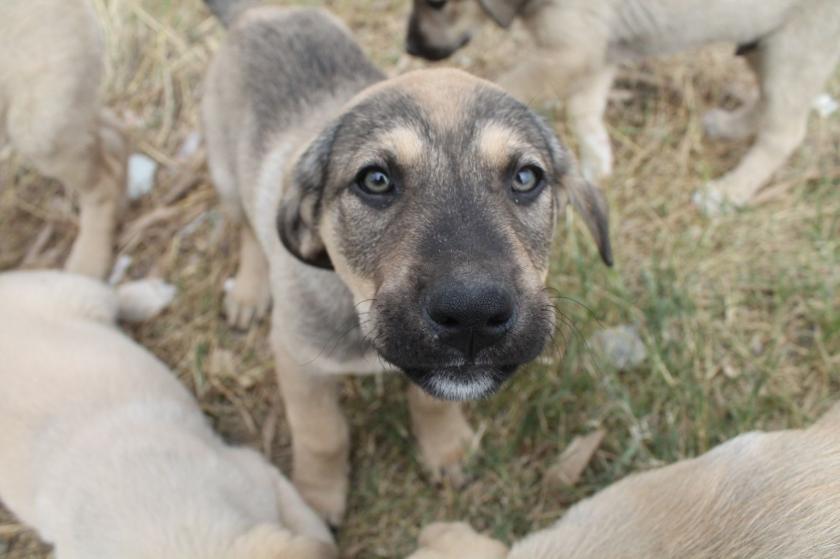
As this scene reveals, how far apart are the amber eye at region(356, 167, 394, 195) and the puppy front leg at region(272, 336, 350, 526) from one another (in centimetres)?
92

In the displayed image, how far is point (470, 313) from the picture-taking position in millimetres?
2111

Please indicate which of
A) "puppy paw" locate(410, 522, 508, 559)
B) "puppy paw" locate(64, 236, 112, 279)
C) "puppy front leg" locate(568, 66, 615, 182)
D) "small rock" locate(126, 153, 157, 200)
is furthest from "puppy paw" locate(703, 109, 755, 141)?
"puppy paw" locate(64, 236, 112, 279)

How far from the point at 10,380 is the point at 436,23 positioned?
3.09 metres

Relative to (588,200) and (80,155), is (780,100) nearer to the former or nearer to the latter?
(588,200)

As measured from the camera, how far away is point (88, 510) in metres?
3.08

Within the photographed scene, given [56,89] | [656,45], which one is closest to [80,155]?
[56,89]

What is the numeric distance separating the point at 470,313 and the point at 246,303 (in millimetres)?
2679

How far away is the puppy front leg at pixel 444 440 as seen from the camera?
12.5 feet

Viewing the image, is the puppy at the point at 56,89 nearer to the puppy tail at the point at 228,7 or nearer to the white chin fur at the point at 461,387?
the puppy tail at the point at 228,7

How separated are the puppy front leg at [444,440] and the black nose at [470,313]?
1635mm

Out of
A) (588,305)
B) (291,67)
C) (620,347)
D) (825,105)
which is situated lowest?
(620,347)

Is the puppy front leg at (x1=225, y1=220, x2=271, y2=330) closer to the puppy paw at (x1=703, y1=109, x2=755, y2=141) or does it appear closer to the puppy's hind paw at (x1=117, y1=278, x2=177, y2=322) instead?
the puppy's hind paw at (x1=117, y1=278, x2=177, y2=322)

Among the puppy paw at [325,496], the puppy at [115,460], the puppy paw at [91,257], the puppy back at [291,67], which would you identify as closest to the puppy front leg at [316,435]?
the puppy paw at [325,496]

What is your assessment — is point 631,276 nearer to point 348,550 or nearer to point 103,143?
point 348,550
